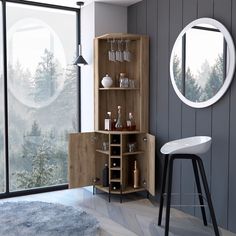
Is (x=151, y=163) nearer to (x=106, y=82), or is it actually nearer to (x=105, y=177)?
(x=105, y=177)

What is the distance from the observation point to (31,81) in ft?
13.8

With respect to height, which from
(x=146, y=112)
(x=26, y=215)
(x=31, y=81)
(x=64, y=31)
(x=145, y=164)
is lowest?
(x=26, y=215)

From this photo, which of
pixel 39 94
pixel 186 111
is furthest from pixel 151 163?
pixel 39 94

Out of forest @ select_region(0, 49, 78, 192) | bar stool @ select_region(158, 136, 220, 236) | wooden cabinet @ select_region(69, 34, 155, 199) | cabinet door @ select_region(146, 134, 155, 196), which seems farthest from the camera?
forest @ select_region(0, 49, 78, 192)

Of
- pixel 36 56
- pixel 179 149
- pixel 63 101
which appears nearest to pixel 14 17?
pixel 36 56

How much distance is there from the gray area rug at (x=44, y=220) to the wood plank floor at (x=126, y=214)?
16 cm

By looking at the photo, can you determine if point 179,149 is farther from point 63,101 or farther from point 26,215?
point 63,101

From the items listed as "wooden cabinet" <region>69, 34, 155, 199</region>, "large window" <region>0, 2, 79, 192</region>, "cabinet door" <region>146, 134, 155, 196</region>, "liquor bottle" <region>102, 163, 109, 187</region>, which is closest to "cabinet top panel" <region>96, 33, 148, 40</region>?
"wooden cabinet" <region>69, 34, 155, 199</region>

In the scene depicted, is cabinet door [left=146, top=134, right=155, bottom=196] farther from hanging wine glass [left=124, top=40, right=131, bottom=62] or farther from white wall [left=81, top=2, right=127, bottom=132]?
hanging wine glass [left=124, top=40, right=131, bottom=62]

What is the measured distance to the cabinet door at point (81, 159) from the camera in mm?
3971

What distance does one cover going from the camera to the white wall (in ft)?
13.5

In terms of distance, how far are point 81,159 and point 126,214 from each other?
0.90m

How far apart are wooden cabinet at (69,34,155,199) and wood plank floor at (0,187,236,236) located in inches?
6.0

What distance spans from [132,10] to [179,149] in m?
2.15
